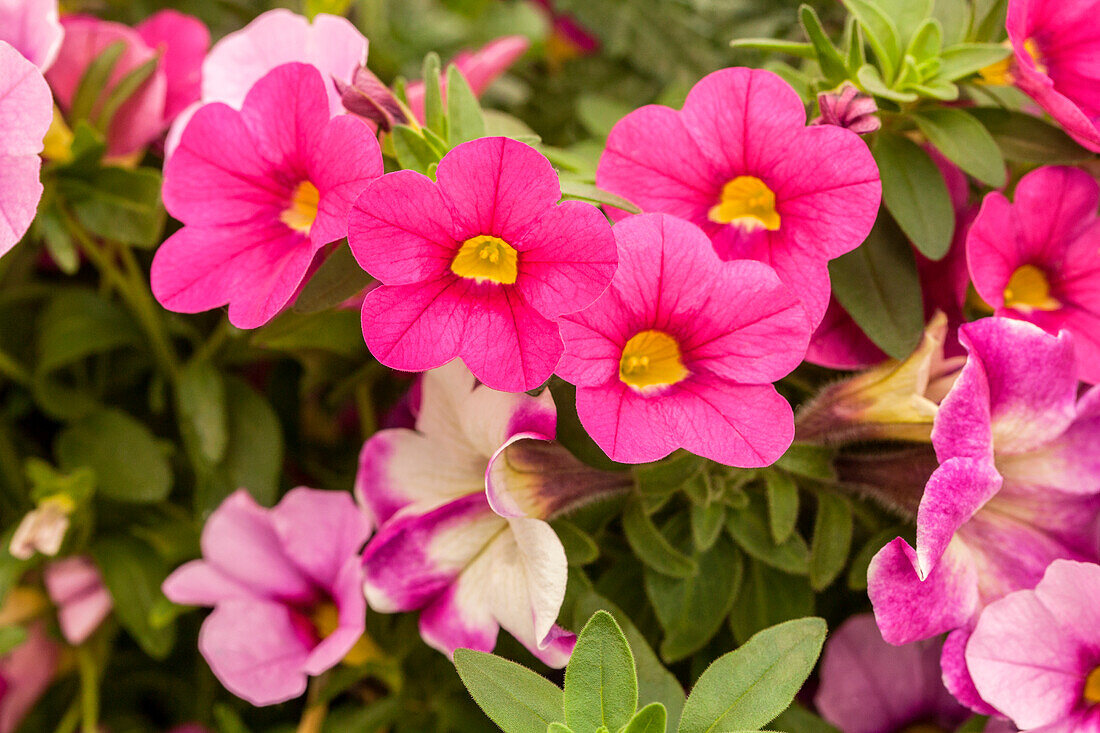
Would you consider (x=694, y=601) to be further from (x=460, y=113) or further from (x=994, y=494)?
(x=460, y=113)

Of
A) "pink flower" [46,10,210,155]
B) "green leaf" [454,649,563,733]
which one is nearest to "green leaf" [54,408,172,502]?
"pink flower" [46,10,210,155]

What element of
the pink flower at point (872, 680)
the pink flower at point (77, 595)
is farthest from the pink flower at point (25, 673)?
the pink flower at point (872, 680)

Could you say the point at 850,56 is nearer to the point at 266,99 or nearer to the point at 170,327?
the point at 266,99

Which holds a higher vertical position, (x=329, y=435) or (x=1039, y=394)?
(x=1039, y=394)

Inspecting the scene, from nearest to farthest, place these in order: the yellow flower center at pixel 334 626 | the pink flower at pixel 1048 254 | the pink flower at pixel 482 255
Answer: the pink flower at pixel 482 255 < the pink flower at pixel 1048 254 < the yellow flower center at pixel 334 626

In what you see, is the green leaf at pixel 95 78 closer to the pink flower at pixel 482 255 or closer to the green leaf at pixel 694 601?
the pink flower at pixel 482 255

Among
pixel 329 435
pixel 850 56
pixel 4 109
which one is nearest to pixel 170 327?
pixel 329 435
